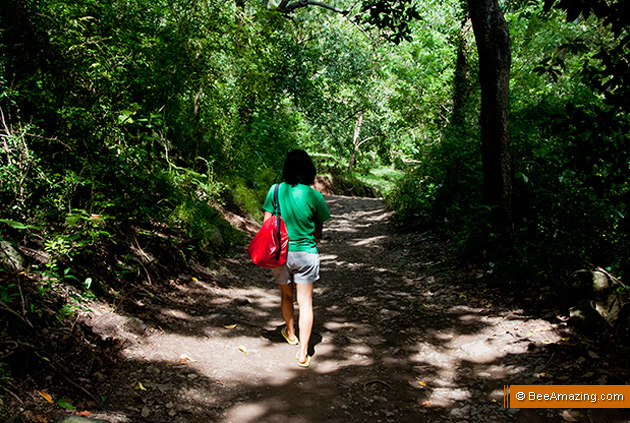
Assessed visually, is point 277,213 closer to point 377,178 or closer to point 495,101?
point 495,101

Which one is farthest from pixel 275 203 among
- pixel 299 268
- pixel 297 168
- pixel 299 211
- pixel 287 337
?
pixel 287 337

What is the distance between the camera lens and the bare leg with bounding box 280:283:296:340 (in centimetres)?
443

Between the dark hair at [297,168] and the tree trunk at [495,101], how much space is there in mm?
3258

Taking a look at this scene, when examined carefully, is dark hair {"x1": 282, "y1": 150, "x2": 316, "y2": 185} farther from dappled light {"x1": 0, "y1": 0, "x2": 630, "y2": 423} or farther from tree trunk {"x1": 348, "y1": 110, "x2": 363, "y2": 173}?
tree trunk {"x1": 348, "y1": 110, "x2": 363, "y2": 173}

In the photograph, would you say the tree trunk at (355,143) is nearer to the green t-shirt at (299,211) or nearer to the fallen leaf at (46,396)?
the green t-shirt at (299,211)

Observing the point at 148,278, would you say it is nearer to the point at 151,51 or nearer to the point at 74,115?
the point at 74,115

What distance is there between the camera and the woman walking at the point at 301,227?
13.8ft

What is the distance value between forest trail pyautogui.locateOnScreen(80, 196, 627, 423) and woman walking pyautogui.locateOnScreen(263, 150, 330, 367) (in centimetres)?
61

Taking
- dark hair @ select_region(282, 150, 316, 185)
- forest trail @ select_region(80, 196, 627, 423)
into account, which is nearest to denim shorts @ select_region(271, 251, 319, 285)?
dark hair @ select_region(282, 150, 316, 185)

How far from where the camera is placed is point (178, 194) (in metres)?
6.12

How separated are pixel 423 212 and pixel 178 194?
6280mm

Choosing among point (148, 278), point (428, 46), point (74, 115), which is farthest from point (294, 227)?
point (428, 46)

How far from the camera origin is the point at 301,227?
4.20 meters

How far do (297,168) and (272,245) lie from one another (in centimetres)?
82
